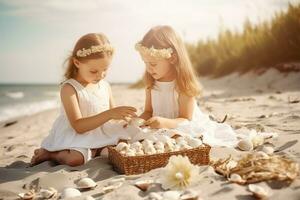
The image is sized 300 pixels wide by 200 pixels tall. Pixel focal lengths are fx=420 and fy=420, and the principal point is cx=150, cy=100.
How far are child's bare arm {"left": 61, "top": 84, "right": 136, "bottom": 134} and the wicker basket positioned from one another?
36 cm

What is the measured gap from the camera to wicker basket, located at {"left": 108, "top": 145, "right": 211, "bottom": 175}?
2.76 metres

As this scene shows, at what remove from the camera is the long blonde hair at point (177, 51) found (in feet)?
12.1

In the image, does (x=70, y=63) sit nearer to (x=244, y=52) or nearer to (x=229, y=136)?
(x=229, y=136)

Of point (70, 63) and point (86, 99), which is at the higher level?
point (70, 63)

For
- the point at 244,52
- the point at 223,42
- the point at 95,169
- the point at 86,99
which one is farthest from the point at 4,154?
the point at 223,42

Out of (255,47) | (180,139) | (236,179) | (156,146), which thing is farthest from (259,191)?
(255,47)

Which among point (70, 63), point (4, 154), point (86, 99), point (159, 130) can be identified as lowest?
point (4, 154)

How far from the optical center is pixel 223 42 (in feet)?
37.1

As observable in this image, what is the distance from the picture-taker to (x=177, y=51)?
3730 mm

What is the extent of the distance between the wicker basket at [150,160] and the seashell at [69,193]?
16.0 inches

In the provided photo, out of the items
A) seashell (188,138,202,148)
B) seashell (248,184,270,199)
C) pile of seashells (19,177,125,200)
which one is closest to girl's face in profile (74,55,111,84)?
seashell (188,138,202,148)

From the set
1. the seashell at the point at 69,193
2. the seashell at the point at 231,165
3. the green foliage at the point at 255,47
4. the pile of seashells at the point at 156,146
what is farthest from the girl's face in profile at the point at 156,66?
the green foliage at the point at 255,47

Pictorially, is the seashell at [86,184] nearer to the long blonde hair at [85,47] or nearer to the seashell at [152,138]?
the seashell at [152,138]

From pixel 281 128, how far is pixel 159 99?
1.18 meters
